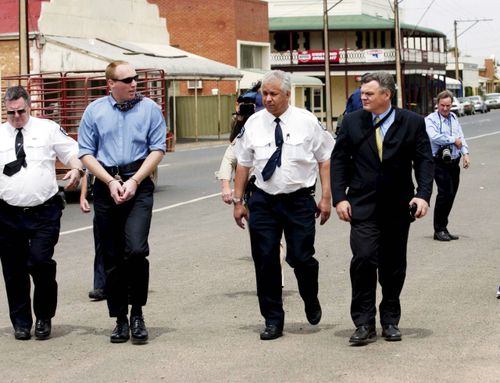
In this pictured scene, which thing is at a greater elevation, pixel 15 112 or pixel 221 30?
pixel 221 30

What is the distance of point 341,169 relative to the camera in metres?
8.46

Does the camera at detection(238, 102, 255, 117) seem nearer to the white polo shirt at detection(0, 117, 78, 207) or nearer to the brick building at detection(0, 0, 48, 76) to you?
the white polo shirt at detection(0, 117, 78, 207)

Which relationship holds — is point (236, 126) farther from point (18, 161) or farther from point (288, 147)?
point (18, 161)

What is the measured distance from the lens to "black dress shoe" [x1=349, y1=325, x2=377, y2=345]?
820cm

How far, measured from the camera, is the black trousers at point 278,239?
8719 millimetres

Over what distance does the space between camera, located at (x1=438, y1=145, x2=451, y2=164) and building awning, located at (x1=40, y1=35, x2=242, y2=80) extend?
27935mm

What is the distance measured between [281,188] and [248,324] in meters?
1.18

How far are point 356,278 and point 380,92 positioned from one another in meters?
1.29

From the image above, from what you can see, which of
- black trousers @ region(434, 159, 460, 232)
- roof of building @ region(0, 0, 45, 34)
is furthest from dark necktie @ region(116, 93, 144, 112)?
roof of building @ region(0, 0, 45, 34)

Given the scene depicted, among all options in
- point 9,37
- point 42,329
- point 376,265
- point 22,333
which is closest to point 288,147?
point 376,265

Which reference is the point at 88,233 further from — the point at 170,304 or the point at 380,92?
the point at 380,92

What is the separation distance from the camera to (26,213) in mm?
8852

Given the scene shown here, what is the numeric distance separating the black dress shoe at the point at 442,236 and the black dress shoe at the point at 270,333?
20.6 feet

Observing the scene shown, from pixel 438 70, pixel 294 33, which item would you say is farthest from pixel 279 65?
pixel 438 70
